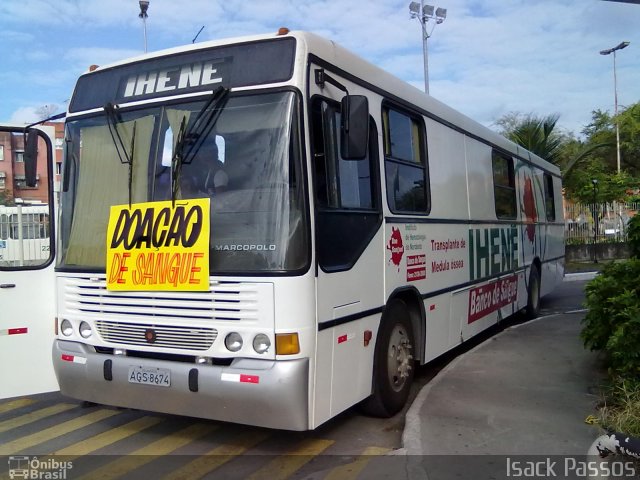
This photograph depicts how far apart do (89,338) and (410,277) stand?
305 cm

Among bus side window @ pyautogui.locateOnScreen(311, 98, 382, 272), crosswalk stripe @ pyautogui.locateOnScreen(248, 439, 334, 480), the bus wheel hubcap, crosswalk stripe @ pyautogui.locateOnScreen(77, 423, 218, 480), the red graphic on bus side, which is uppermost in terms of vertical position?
bus side window @ pyautogui.locateOnScreen(311, 98, 382, 272)

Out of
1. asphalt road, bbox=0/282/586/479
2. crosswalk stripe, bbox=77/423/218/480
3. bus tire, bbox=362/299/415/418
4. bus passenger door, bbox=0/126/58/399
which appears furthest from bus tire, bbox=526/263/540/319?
bus passenger door, bbox=0/126/58/399

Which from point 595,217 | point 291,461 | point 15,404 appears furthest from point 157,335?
point 595,217

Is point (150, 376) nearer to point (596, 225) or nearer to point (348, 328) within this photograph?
point (348, 328)

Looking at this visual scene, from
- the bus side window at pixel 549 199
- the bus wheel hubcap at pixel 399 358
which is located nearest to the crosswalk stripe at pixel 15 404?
the bus wheel hubcap at pixel 399 358

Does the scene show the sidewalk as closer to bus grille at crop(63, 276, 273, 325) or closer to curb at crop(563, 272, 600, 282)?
bus grille at crop(63, 276, 273, 325)

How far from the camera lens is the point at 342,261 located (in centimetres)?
470

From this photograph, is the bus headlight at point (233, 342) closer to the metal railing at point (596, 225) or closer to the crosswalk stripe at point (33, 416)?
the crosswalk stripe at point (33, 416)

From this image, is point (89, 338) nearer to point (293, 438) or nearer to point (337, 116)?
point (293, 438)

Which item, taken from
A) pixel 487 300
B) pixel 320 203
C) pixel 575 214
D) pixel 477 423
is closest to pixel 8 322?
pixel 320 203

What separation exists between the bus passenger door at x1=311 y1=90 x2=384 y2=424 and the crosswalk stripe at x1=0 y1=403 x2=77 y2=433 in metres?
Answer: 3.18

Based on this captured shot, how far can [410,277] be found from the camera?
19.6ft

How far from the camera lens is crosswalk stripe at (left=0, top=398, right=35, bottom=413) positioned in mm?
6193

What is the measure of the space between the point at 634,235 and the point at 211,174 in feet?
14.0
